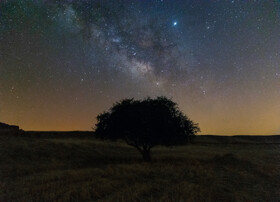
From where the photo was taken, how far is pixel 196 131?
41.3m

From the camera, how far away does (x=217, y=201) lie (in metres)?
14.8

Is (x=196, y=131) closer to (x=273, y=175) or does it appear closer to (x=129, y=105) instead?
(x=129, y=105)

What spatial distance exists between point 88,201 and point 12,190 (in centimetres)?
626

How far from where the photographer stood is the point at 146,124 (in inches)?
1484

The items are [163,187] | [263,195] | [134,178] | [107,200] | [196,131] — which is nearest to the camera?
[107,200]

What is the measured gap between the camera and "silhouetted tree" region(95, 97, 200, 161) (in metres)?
38.0

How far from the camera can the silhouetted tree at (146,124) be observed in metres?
38.0

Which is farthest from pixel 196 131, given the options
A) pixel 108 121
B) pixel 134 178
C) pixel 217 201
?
pixel 217 201

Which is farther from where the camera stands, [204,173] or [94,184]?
[204,173]

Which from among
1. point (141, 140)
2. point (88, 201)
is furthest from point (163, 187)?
point (141, 140)

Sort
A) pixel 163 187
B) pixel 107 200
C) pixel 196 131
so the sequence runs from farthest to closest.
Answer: pixel 196 131 → pixel 163 187 → pixel 107 200

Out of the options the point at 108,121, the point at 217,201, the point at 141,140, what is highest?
the point at 108,121

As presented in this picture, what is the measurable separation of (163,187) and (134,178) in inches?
162

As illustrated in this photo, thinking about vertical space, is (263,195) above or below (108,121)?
below
